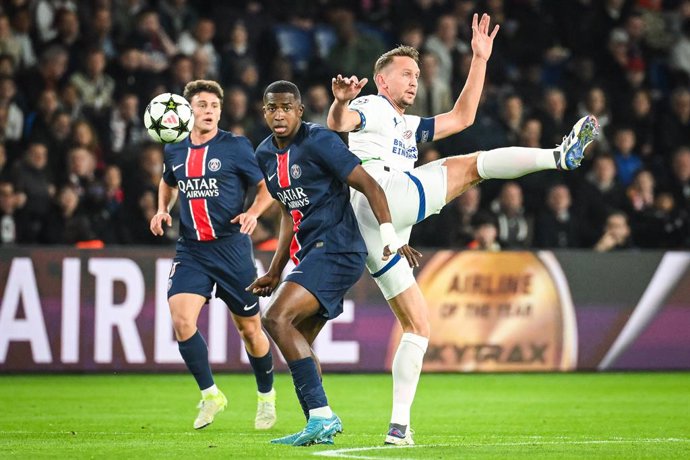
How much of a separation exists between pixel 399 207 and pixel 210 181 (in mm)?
2090

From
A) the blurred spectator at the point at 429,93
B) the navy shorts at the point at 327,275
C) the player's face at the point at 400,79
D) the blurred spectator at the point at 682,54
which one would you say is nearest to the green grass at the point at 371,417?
the navy shorts at the point at 327,275

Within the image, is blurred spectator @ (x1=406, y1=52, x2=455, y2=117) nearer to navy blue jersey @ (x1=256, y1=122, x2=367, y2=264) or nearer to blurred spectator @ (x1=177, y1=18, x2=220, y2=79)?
blurred spectator @ (x1=177, y1=18, x2=220, y2=79)

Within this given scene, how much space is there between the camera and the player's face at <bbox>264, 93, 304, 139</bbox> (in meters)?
7.89

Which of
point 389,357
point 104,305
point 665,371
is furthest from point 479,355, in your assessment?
point 104,305

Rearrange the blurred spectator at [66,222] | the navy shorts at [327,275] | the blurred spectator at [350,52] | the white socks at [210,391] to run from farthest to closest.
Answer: the blurred spectator at [350,52]
the blurred spectator at [66,222]
the white socks at [210,391]
the navy shorts at [327,275]

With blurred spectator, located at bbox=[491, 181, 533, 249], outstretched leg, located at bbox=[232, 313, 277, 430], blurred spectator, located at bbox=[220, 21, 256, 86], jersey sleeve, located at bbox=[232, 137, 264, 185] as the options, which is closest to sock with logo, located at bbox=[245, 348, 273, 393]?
outstretched leg, located at bbox=[232, 313, 277, 430]

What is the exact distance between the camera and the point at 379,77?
27.7 feet

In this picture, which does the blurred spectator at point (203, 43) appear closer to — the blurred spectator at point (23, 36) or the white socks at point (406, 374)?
the blurred spectator at point (23, 36)

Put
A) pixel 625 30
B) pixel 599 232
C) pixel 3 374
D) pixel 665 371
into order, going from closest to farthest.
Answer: pixel 3 374, pixel 665 371, pixel 599 232, pixel 625 30

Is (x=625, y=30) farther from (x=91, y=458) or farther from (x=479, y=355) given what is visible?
(x=91, y=458)

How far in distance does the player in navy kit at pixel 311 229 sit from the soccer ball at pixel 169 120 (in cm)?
155

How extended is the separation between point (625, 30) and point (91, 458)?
13736 mm

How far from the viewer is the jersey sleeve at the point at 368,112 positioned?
7.99 m

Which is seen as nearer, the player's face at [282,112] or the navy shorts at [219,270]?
the player's face at [282,112]
